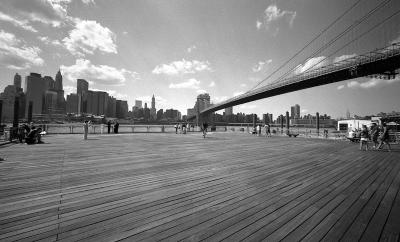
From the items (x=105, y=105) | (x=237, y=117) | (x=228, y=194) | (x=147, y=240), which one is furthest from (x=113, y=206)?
(x=105, y=105)

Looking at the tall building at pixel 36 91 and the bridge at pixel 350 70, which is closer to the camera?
the bridge at pixel 350 70

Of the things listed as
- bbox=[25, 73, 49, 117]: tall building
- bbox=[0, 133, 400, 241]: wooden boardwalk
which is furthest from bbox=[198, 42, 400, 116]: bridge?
bbox=[25, 73, 49, 117]: tall building

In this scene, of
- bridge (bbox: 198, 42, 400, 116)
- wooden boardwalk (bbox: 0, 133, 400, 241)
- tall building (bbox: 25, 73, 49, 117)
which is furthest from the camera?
tall building (bbox: 25, 73, 49, 117)

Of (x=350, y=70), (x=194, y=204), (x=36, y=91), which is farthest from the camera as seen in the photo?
(x=36, y=91)

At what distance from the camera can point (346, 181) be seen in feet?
15.7

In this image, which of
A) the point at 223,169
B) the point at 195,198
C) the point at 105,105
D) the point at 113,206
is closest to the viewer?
the point at 113,206

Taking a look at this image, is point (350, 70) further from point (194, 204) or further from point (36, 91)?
point (36, 91)

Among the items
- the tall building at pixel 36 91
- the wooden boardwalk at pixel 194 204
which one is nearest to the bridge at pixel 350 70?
the wooden boardwalk at pixel 194 204

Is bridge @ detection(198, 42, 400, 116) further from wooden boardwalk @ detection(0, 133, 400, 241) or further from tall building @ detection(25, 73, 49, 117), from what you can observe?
tall building @ detection(25, 73, 49, 117)

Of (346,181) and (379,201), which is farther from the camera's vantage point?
(346,181)

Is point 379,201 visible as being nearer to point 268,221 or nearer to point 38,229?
point 268,221

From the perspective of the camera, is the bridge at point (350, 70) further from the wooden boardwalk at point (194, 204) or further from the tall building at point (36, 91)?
the tall building at point (36, 91)

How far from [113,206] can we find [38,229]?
93cm

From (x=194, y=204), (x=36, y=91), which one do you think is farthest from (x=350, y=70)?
(x=36, y=91)
